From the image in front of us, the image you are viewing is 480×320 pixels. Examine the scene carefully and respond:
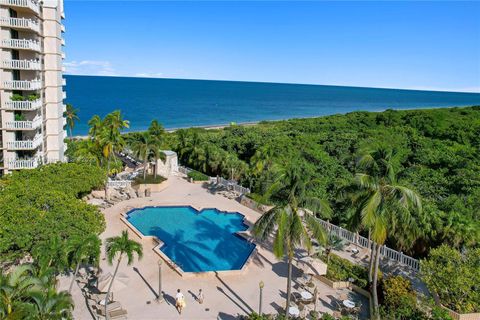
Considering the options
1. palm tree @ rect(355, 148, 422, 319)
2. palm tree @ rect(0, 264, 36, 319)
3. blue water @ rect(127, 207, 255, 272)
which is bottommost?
blue water @ rect(127, 207, 255, 272)

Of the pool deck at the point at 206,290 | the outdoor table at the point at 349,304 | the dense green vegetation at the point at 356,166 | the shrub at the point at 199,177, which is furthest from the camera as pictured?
the shrub at the point at 199,177

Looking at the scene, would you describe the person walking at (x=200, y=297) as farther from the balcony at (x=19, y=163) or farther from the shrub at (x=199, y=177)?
the shrub at (x=199, y=177)

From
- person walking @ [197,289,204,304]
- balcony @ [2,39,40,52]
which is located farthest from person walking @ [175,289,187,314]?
balcony @ [2,39,40,52]

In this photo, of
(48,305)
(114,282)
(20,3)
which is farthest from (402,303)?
(20,3)

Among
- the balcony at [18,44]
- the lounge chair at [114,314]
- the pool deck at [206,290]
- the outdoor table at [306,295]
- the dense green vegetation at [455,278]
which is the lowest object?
the pool deck at [206,290]

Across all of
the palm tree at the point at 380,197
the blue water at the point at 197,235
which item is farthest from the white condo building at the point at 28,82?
the palm tree at the point at 380,197

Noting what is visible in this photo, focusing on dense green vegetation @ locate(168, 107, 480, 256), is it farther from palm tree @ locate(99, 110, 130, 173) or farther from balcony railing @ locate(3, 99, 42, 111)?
balcony railing @ locate(3, 99, 42, 111)

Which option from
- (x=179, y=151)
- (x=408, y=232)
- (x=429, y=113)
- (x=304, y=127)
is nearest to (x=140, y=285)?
(x=408, y=232)

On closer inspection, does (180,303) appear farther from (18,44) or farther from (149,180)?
(18,44)

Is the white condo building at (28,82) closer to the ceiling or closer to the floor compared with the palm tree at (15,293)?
closer to the ceiling
